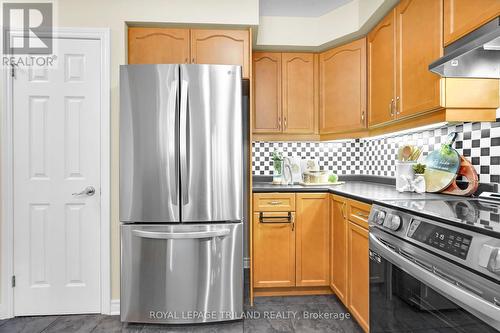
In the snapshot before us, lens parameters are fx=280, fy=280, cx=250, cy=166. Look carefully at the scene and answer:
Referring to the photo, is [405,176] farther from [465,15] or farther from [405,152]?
[465,15]

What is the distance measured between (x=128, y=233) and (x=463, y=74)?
2.22 meters

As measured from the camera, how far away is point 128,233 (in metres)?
1.95

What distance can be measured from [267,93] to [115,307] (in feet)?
7.40

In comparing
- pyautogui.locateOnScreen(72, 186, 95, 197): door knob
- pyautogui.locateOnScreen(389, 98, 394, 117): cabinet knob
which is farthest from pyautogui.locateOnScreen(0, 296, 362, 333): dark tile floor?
pyautogui.locateOnScreen(389, 98, 394, 117): cabinet knob

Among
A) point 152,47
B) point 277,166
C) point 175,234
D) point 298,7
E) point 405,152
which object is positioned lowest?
point 175,234

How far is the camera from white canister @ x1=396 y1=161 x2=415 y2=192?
194 centimetres

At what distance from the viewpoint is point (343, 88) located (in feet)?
8.57

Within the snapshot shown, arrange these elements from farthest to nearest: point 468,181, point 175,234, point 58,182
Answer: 1. point 58,182
2. point 175,234
3. point 468,181

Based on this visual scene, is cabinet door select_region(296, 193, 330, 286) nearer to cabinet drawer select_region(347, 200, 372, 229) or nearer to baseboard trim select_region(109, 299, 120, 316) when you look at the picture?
cabinet drawer select_region(347, 200, 372, 229)

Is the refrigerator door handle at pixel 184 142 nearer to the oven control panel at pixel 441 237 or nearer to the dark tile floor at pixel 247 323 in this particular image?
the dark tile floor at pixel 247 323

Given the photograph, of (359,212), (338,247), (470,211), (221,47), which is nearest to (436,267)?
(470,211)

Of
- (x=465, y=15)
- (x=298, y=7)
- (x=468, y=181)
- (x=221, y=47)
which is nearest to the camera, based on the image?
(x=465, y=15)

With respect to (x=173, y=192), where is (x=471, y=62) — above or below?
above

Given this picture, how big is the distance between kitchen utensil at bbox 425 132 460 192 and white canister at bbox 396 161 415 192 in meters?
0.10
